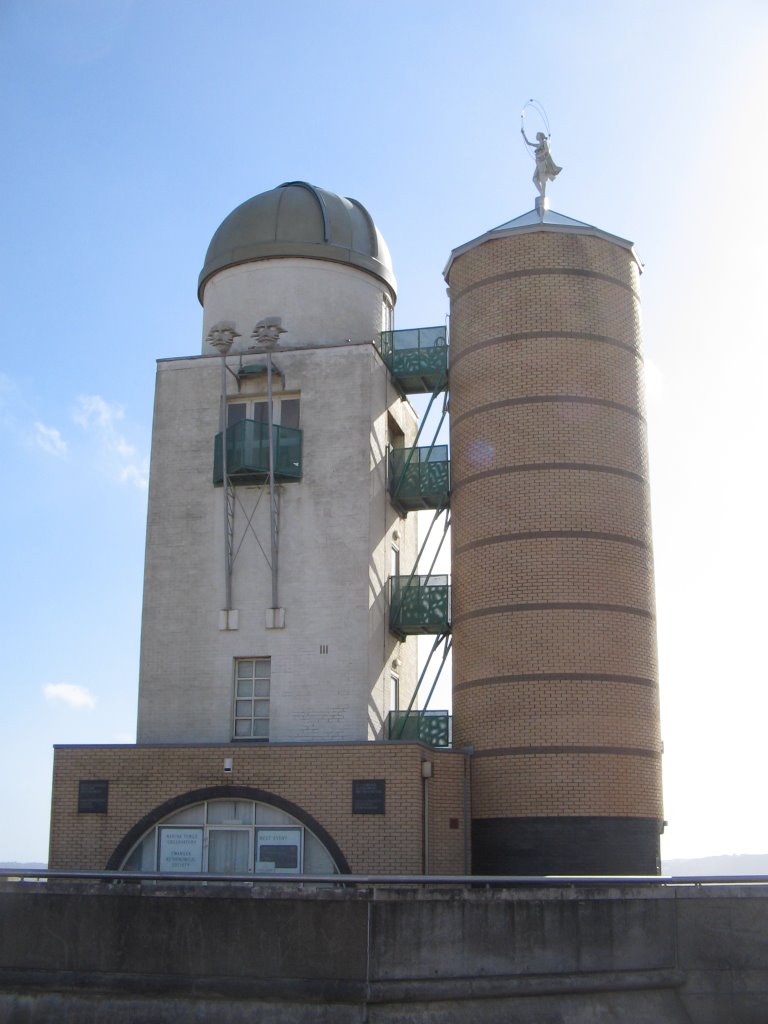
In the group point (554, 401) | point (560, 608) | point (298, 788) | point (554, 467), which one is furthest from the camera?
point (554, 401)

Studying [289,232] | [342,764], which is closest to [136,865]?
[342,764]

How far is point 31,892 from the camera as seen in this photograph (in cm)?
1642

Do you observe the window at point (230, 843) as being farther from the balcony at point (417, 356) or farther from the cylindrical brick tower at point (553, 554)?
the balcony at point (417, 356)

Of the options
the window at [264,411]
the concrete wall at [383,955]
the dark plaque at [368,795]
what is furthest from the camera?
the window at [264,411]

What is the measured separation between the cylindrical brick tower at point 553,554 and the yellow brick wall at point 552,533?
37mm

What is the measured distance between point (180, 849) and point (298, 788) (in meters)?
2.84

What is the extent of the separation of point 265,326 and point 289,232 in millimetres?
3414

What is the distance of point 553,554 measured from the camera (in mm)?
26297

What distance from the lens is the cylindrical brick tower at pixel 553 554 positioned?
25078 mm

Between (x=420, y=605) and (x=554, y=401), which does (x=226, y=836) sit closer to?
(x=420, y=605)

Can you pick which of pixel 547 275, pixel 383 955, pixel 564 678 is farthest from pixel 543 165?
pixel 383 955

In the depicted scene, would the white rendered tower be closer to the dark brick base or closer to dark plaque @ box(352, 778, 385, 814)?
dark plaque @ box(352, 778, 385, 814)

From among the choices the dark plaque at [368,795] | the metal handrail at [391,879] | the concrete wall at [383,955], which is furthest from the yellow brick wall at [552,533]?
the concrete wall at [383,955]

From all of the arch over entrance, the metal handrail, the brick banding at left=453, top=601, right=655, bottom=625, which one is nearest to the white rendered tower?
the arch over entrance
